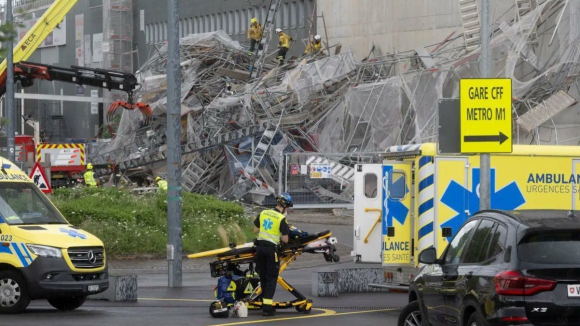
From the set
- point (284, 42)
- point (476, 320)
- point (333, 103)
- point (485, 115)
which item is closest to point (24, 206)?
point (485, 115)

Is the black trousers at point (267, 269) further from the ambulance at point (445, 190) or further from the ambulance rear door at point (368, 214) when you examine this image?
the ambulance rear door at point (368, 214)

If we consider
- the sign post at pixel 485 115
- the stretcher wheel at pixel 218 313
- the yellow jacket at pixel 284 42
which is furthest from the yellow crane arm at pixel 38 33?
the sign post at pixel 485 115

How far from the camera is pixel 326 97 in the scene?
46219mm

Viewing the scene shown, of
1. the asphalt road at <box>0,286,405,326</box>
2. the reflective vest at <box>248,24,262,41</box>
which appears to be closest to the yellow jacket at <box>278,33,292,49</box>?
the reflective vest at <box>248,24,262,41</box>

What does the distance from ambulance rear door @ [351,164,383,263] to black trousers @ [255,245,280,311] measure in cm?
384

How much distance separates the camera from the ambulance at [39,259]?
15719 mm

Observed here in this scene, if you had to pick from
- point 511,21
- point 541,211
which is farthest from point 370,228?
point 511,21

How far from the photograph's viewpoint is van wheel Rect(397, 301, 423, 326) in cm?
1217

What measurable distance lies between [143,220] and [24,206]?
948cm

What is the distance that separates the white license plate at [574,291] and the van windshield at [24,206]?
922 cm

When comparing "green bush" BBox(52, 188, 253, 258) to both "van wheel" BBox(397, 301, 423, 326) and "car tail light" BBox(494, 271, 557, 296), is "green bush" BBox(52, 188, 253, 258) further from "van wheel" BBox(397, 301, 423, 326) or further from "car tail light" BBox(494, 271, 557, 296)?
"car tail light" BBox(494, 271, 557, 296)

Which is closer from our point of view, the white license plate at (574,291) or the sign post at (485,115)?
the white license plate at (574,291)

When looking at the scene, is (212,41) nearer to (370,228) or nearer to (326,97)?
(326,97)

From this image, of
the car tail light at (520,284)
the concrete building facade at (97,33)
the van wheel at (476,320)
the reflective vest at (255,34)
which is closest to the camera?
the car tail light at (520,284)
